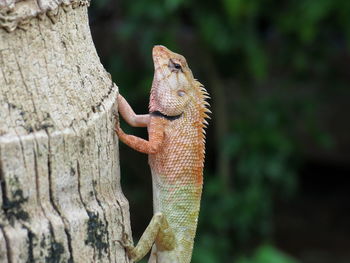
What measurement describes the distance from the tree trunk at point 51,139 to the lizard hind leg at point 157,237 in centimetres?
49

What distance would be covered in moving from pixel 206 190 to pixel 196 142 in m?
4.33

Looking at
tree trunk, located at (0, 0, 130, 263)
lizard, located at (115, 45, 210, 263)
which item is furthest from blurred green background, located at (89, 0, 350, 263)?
tree trunk, located at (0, 0, 130, 263)

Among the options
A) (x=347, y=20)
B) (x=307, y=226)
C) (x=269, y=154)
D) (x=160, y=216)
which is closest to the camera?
(x=160, y=216)

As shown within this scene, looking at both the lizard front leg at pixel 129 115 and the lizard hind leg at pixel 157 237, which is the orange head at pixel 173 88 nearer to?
the lizard front leg at pixel 129 115

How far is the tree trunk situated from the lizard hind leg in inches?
19.3

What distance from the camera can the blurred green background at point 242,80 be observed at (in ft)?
22.5

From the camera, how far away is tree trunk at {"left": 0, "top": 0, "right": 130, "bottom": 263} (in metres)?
2.20

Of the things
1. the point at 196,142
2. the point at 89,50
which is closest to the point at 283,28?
the point at 196,142

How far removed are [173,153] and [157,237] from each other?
0.40 meters

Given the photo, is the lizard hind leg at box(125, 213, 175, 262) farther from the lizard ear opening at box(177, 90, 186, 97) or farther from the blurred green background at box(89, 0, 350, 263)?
the blurred green background at box(89, 0, 350, 263)

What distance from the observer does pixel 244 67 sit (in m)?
7.82

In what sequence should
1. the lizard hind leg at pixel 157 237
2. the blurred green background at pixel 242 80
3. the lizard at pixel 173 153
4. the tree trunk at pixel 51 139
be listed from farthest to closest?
1. the blurred green background at pixel 242 80
2. the lizard at pixel 173 153
3. the lizard hind leg at pixel 157 237
4. the tree trunk at pixel 51 139

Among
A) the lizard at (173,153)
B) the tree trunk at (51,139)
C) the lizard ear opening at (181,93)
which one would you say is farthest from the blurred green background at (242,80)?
the tree trunk at (51,139)

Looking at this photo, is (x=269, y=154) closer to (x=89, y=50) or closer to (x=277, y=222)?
(x=277, y=222)
